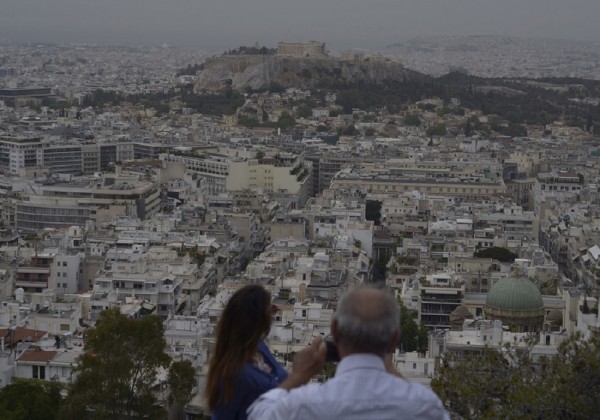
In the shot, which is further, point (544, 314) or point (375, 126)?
point (375, 126)

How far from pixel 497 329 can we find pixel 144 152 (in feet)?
129

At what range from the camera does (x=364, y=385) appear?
14.2ft

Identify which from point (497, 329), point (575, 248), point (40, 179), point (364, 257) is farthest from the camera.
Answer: point (40, 179)

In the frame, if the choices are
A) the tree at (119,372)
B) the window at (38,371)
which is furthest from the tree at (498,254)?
the tree at (119,372)

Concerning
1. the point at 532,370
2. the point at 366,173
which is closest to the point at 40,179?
the point at 366,173

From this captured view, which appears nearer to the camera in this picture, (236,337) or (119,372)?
(236,337)

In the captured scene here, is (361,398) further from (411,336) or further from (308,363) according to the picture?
(411,336)

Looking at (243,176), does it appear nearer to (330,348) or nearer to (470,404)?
(470,404)

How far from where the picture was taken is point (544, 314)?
23109 mm

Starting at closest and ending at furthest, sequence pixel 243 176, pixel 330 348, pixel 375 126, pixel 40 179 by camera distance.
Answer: pixel 330 348
pixel 40 179
pixel 243 176
pixel 375 126

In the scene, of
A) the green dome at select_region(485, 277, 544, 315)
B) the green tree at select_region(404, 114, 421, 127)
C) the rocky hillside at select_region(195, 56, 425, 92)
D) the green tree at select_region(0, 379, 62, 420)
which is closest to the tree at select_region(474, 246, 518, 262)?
the green dome at select_region(485, 277, 544, 315)

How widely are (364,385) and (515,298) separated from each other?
61.8 ft

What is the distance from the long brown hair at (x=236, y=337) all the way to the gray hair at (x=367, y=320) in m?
0.63

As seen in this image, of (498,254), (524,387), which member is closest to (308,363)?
(524,387)
